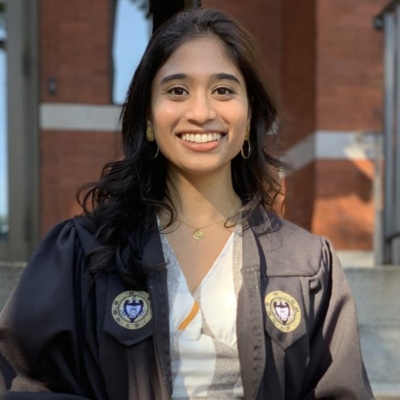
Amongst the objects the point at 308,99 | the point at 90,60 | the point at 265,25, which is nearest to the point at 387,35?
the point at 308,99

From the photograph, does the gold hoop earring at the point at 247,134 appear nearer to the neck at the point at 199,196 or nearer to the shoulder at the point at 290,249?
the neck at the point at 199,196

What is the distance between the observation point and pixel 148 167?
1987mm

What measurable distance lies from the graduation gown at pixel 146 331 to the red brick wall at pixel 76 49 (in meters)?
4.14

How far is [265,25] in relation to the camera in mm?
6266

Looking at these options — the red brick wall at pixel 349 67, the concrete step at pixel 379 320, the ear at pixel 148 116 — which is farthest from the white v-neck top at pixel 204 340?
the red brick wall at pixel 349 67

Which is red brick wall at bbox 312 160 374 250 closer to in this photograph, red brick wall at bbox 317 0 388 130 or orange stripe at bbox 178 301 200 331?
A: red brick wall at bbox 317 0 388 130

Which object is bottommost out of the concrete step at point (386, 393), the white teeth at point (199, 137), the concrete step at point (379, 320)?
the concrete step at point (386, 393)

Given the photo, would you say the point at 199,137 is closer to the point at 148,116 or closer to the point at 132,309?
the point at 148,116

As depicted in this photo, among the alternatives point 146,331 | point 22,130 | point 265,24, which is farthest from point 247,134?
point 265,24

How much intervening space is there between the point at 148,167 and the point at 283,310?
56cm

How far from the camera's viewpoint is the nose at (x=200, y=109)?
1768 millimetres

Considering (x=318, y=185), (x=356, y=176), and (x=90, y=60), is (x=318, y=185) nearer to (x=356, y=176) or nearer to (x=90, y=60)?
(x=356, y=176)

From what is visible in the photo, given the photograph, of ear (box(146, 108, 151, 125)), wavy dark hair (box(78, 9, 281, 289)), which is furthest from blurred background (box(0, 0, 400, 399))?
ear (box(146, 108, 151, 125))

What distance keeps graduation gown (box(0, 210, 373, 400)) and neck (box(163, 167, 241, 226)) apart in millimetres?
133
